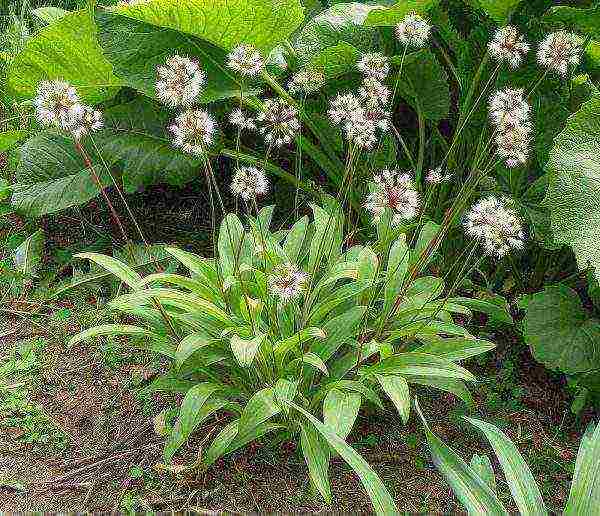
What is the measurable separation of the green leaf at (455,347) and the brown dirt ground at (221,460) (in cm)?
40

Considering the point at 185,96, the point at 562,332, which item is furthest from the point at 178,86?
the point at 562,332

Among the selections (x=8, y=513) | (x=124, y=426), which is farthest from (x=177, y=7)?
(x=8, y=513)

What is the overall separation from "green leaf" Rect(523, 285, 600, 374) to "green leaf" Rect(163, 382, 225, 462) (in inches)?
48.3

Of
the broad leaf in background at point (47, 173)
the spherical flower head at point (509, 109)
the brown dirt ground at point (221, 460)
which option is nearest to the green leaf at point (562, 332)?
the brown dirt ground at point (221, 460)

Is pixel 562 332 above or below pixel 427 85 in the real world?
below

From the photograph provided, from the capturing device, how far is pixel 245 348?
6.89 feet

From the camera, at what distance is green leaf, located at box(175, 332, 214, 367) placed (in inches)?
86.7

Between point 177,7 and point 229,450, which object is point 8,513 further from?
point 177,7

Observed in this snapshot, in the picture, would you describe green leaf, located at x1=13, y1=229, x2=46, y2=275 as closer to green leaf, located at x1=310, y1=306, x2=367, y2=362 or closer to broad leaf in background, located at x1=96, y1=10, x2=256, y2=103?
broad leaf in background, located at x1=96, y1=10, x2=256, y2=103

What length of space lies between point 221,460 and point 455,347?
0.90 metres

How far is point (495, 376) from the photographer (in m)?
3.05

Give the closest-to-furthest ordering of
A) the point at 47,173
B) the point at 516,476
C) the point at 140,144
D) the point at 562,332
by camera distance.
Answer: the point at 516,476, the point at 562,332, the point at 140,144, the point at 47,173

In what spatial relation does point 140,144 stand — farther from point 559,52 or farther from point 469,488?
point 469,488

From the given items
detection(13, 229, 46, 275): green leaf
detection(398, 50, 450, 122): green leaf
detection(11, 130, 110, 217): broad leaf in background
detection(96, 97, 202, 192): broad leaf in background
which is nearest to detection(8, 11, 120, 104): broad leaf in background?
detection(96, 97, 202, 192): broad leaf in background
